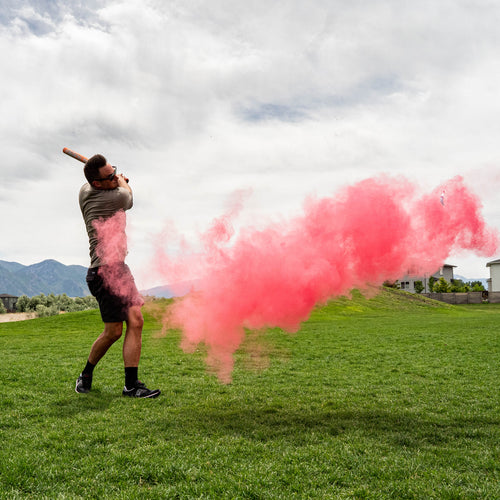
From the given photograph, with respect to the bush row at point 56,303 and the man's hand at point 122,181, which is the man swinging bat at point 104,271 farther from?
the bush row at point 56,303

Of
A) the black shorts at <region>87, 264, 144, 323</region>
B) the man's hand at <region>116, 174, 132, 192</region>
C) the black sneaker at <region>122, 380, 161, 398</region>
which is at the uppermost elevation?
the man's hand at <region>116, 174, 132, 192</region>

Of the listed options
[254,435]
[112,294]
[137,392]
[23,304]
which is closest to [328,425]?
[254,435]

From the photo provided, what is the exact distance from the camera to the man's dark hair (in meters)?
5.67

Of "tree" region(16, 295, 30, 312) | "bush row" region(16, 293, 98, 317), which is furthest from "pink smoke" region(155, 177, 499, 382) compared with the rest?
"tree" region(16, 295, 30, 312)

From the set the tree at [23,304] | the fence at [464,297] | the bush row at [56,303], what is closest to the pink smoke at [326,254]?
the bush row at [56,303]

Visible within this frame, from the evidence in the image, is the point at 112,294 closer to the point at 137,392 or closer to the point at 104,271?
the point at 104,271

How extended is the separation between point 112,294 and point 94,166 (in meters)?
1.69

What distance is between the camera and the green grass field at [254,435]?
340 centimetres

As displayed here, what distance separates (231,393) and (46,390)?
2848 mm

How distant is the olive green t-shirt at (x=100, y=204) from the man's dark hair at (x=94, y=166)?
24cm

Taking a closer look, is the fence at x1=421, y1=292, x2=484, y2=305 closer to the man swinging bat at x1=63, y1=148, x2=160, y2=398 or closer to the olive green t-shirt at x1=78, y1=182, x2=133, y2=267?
the man swinging bat at x1=63, y1=148, x2=160, y2=398

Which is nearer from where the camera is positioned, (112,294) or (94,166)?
(94,166)

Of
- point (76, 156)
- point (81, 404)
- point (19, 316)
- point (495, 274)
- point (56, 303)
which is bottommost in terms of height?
point (19, 316)

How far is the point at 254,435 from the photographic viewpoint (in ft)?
15.0
